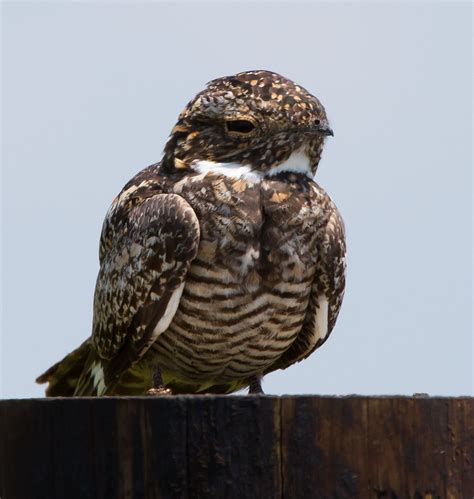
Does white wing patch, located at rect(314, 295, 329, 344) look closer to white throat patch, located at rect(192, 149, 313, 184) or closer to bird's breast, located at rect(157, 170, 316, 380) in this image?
bird's breast, located at rect(157, 170, 316, 380)

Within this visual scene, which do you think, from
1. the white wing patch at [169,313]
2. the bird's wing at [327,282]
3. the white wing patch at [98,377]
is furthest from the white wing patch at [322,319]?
the white wing patch at [98,377]

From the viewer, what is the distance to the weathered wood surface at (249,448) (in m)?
3.79

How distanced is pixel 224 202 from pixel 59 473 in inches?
100

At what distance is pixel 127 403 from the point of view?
388 cm

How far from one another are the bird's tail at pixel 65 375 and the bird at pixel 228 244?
364 millimetres

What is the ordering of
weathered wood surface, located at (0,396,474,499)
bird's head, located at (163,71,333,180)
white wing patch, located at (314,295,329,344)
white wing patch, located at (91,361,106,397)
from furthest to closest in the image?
1. white wing patch, located at (91,361,106,397)
2. white wing patch, located at (314,295,329,344)
3. bird's head, located at (163,71,333,180)
4. weathered wood surface, located at (0,396,474,499)

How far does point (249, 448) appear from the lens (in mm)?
3787

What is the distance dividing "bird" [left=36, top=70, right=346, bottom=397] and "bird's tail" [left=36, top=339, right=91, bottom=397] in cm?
36

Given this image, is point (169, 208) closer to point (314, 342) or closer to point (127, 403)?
point (314, 342)

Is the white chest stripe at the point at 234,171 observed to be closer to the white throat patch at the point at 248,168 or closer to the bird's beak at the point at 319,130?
the white throat patch at the point at 248,168

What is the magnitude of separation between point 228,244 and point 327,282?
2.07 feet

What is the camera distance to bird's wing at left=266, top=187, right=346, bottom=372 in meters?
6.35

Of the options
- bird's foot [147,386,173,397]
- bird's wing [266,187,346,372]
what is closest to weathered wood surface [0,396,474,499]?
bird's foot [147,386,173,397]

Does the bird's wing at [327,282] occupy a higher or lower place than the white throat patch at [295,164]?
lower
